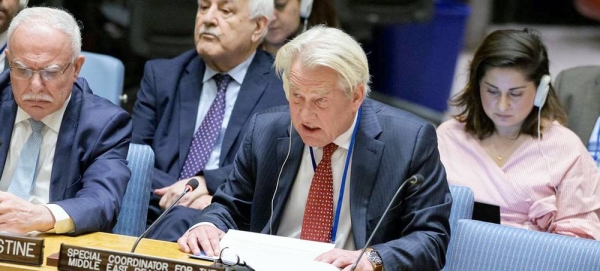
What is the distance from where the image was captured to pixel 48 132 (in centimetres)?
374

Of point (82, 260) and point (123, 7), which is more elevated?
point (82, 260)

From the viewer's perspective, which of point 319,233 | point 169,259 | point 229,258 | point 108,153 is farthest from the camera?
point 108,153

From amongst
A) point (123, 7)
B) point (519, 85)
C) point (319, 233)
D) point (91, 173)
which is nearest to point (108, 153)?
point (91, 173)

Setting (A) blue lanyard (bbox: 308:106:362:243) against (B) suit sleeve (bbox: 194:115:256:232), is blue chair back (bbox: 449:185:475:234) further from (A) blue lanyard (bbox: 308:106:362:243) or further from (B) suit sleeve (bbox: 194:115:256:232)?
(B) suit sleeve (bbox: 194:115:256:232)

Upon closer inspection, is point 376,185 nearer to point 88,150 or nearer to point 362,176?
point 362,176

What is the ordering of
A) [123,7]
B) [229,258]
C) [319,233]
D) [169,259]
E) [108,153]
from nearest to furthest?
[169,259]
[229,258]
[319,233]
[108,153]
[123,7]

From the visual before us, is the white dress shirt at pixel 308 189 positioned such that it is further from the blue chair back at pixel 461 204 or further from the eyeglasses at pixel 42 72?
the eyeglasses at pixel 42 72

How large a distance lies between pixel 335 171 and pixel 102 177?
73cm

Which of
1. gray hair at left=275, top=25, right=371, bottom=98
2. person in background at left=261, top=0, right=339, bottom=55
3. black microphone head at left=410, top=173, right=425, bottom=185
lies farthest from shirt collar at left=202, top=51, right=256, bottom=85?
black microphone head at left=410, top=173, right=425, bottom=185

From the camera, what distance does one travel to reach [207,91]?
15.5 ft

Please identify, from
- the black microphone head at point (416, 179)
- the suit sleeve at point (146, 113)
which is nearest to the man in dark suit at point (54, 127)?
the suit sleeve at point (146, 113)

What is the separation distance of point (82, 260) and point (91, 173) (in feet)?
2.32

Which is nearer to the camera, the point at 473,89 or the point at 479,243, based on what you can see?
the point at 479,243

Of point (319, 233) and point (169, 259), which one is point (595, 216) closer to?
point (319, 233)
